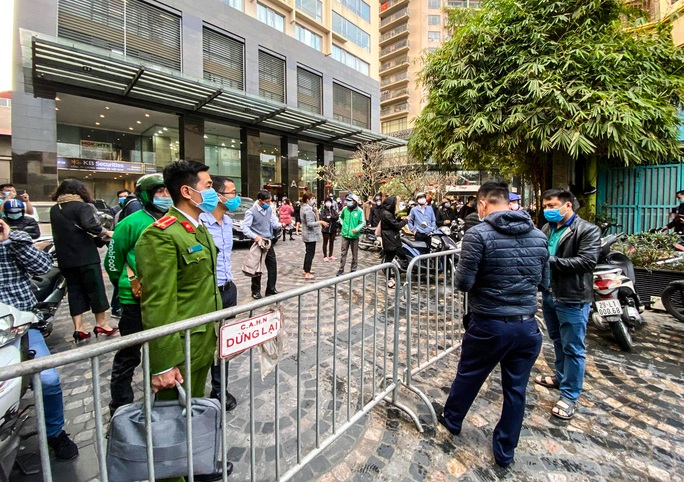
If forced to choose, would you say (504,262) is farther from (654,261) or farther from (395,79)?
(395,79)

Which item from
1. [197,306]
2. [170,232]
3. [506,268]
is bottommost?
[197,306]

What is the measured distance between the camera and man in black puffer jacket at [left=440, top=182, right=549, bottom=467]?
7.52 ft

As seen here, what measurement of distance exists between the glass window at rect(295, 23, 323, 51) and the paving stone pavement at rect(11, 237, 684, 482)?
29.0 m

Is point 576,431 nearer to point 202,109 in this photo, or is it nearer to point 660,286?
point 660,286

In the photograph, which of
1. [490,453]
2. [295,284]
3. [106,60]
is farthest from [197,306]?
[106,60]

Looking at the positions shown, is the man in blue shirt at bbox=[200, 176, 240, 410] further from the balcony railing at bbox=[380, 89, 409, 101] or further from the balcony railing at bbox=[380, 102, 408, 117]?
the balcony railing at bbox=[380, 89, 409, 101]

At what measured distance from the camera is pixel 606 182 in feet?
27.7

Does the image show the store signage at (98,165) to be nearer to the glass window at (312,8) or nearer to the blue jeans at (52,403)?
the glass window at (312,8)

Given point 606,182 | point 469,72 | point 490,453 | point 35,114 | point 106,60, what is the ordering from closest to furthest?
1. point 490,453
2. point 469,72
3. point 606,182
4. point 106,60
5. point 35,114

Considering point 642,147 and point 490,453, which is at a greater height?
point 642,147

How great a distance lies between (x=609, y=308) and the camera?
3812mm

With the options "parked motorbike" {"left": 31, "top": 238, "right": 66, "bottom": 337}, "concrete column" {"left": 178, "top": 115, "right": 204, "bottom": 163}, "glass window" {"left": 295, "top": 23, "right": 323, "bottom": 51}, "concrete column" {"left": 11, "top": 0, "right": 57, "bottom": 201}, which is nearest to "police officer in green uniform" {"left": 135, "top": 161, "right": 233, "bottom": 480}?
"parked motorbike" {"left": 31, "top": 238, "right": 66, "bottom": 337}

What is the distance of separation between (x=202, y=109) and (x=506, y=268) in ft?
70.9

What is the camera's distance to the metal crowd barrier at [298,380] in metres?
1.29
